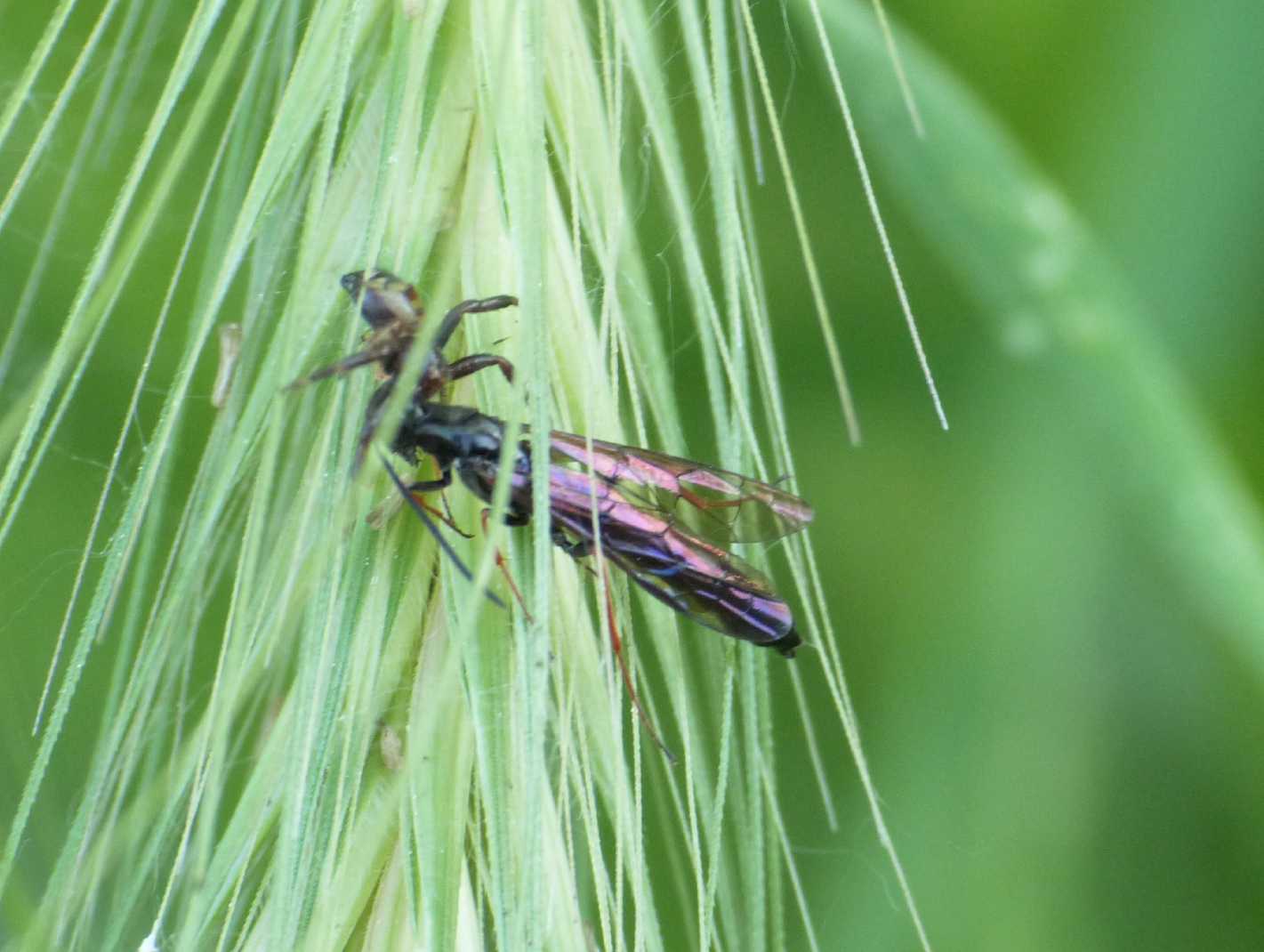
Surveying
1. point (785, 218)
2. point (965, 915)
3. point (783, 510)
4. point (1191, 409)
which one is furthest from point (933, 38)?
point (965, 915)

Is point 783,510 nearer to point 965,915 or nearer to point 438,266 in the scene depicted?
point 438,266

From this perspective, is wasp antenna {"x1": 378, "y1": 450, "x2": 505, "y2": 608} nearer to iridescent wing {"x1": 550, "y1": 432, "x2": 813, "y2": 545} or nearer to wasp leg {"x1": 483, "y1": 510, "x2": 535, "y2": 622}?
wasp leg {"x1": 483, "y1": 510, "x2": 535, "y2": 622}

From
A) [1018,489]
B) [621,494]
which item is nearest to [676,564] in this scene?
[621,494]

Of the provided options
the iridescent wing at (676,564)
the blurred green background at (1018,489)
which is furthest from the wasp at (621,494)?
the blurred green background at (1018,489)

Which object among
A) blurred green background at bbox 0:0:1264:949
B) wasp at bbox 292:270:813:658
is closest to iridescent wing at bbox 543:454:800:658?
wasp at bbox 292:270:813:658

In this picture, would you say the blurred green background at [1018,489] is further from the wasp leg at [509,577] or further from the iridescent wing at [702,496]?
the wasp leg at [509,577]

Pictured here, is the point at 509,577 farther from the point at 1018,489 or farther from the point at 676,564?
the point at 1018,489

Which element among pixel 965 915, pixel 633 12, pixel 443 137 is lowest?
pixel 965 915

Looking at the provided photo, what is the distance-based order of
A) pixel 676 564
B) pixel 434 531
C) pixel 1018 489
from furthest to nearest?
pixel 1018 489, pixel 676 564, pixel 434 531
